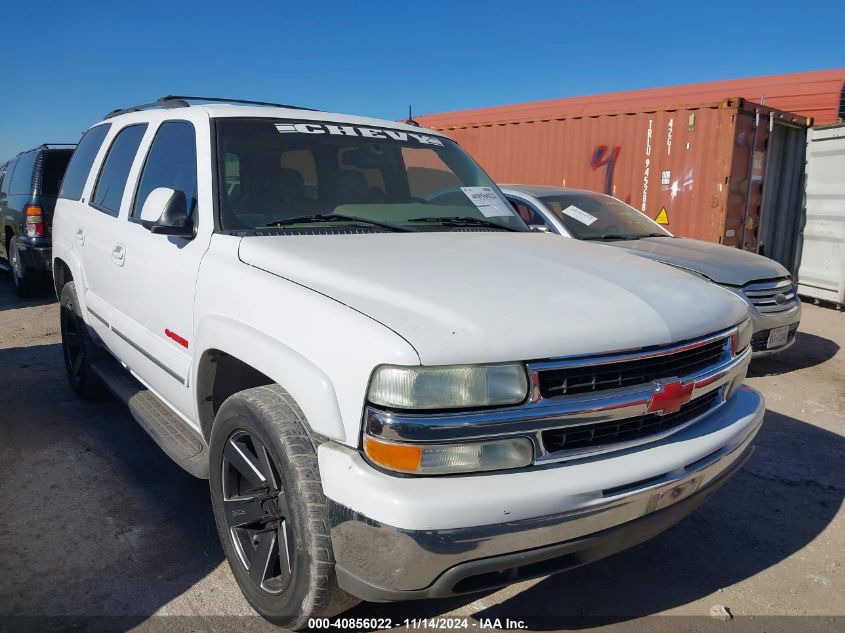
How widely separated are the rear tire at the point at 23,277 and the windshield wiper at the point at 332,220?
7154 mm

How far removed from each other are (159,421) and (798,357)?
20.4ft

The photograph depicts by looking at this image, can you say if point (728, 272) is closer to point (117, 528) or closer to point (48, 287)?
point (117, 528)

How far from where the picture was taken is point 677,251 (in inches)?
248

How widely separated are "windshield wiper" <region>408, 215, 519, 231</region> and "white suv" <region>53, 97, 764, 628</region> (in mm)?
13

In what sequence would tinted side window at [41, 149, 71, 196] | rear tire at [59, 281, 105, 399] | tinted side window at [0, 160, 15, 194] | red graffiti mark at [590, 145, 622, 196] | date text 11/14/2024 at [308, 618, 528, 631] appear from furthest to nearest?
tinted side window at [0, 160, 15, 194], red graffiti mark at [590, 145, 622, 196], tinted side window at [41, 149, 71, 196], rear tire at [59, 281, 105, 399], date text 11/14/2024 at [308, 618, 528, 631]

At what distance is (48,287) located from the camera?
9.18m

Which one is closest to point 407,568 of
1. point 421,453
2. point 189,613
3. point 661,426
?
point 421,453

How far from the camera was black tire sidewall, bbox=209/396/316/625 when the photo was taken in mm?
2020

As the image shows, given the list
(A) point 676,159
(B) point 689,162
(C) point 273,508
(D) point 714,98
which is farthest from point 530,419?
(D) point 714,98

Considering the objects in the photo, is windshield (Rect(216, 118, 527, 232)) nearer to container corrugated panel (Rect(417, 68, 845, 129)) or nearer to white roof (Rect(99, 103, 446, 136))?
white roof (Rect(99, 103, 446, 136))

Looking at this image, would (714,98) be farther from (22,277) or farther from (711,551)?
(22,277)

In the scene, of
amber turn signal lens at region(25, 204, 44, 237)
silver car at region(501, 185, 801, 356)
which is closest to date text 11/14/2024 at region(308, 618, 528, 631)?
silver car at region(501, 185, 801, 356)

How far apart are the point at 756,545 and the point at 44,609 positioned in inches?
120

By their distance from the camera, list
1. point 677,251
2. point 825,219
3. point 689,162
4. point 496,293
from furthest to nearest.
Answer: point 825,219
point 689,162
point 677,251
point 496,293
